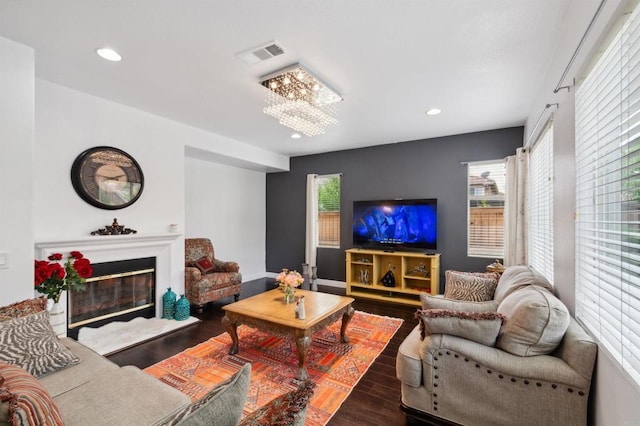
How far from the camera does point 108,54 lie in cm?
234

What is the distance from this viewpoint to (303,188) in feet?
19.7

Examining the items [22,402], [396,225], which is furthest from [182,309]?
[396,225]

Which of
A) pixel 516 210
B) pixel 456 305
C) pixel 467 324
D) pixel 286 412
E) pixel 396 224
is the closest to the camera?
pixel 286 412

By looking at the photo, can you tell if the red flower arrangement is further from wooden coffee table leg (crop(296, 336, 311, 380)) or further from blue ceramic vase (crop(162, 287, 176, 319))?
wooden coffee table leg (crop(296, 336, 311, 380))

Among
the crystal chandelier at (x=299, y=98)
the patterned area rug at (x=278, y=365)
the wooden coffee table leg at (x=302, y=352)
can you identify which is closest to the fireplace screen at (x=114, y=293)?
the patterned area rug at (x=278, y=365)

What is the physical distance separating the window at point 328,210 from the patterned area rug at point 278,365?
2514mm

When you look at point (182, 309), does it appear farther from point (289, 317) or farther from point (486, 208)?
point (486, 208)

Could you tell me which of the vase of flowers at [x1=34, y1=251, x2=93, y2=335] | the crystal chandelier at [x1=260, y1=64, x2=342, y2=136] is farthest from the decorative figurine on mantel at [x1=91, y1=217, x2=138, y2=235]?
the crystal chandelier at [x1=260, y1=64, x2=342, y2=136]

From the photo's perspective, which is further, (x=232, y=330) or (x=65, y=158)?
(x=65, y=158)

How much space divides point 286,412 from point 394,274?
439 cm

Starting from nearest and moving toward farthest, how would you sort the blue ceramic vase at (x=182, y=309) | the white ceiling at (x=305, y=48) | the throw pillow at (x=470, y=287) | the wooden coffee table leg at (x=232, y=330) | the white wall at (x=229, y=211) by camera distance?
1. the white ceiling at (x=305, y=48)
2. the wooden coffee table leg at (x=232, y=330)
3. the throw pillow at (x=470, y=287)
4. the blue ceramic vase at (x=182, y=309)
5. the white wall at (x=229, y=211)

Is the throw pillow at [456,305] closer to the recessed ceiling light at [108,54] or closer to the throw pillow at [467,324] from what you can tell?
the throw pillow at [467,324]

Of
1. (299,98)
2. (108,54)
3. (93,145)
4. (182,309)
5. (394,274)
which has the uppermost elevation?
(108,54)

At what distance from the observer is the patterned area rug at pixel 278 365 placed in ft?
7.09
